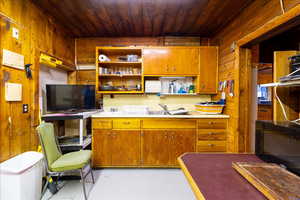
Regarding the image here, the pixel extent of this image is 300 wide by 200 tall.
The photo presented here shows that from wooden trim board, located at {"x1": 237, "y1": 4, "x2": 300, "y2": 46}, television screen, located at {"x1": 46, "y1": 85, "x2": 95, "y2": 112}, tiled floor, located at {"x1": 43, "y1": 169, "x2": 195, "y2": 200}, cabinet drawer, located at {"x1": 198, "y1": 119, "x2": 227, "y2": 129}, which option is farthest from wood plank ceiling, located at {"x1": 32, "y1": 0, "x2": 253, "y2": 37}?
tiled floor, located at {"x1": 43, "y1": 169, "x2": 195, "y2": 200}

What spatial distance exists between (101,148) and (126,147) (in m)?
0.44

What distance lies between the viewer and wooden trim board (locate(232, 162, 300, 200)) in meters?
0.59

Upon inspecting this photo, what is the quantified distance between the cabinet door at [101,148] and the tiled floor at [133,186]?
0.55ft

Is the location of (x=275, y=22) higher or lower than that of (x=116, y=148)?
higher

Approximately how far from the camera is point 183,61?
8.37 ft

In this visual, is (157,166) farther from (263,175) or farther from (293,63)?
(293,63)

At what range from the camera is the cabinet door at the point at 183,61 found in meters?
2.54

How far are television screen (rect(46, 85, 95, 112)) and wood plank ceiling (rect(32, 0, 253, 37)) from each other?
1.17 meters

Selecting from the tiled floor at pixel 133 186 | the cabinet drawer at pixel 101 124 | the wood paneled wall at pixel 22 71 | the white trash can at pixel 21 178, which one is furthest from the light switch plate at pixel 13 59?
the tiled floor at pixel 133 186

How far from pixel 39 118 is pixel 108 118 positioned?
3.23 feet

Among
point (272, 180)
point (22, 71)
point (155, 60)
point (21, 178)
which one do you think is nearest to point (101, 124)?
point (21, 178)

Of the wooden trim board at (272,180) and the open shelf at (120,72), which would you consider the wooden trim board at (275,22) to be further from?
the open shelf at (120,72)

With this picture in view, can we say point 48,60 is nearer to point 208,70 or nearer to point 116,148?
point 116,148

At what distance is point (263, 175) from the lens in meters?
0.73
